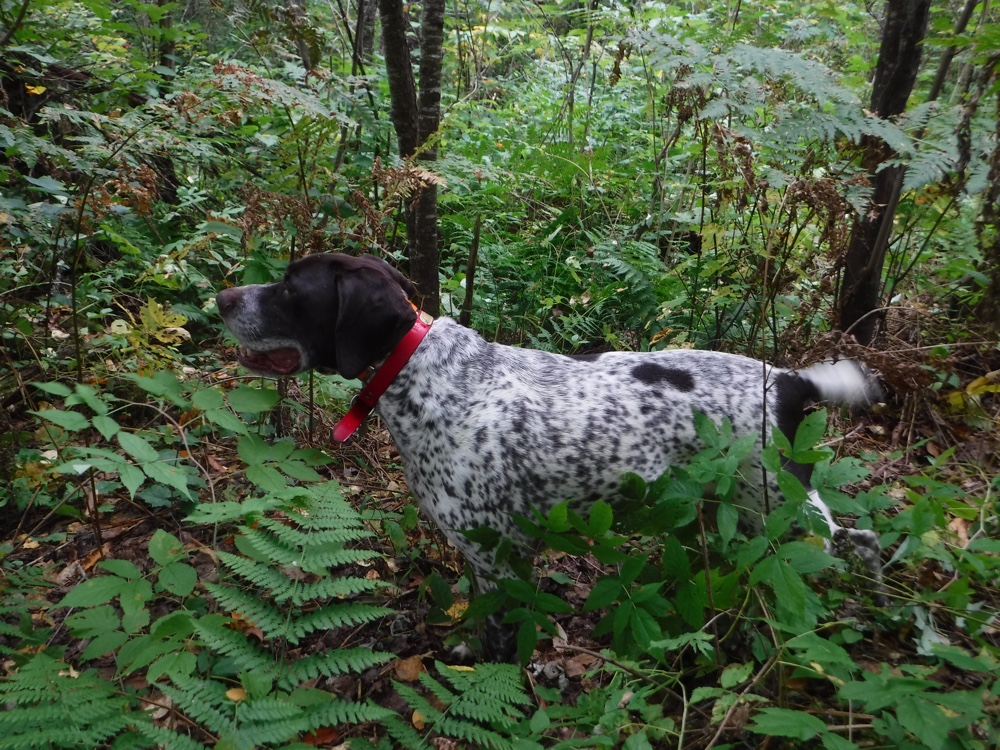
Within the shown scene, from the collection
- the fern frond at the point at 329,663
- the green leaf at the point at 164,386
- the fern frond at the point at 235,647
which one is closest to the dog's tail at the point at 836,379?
the fern frond at the point at 329,663

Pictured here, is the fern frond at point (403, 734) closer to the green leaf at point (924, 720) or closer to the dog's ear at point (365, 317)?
the green leaf at point (924, 720)

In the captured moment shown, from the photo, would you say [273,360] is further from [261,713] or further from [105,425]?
[261,713]

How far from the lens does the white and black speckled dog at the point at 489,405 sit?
331 cm

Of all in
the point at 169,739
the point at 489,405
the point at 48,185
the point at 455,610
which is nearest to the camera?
the point at 169,739

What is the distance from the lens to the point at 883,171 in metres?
4.65

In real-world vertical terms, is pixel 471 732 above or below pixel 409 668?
above

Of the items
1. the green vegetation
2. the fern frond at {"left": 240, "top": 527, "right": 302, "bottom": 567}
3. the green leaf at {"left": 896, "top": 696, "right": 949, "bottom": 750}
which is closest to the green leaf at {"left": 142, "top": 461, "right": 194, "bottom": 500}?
the green vegetation

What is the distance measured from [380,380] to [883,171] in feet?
12.1

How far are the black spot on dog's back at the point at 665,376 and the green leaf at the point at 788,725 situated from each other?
5.75 feet

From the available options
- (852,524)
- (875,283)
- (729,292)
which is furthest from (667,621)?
(875,283)

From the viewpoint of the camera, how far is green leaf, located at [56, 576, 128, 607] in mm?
2547

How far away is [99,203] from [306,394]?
5.68 ft

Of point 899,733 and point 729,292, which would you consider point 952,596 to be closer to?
point 899,733

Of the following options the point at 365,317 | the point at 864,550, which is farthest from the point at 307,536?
the point at 864,550
